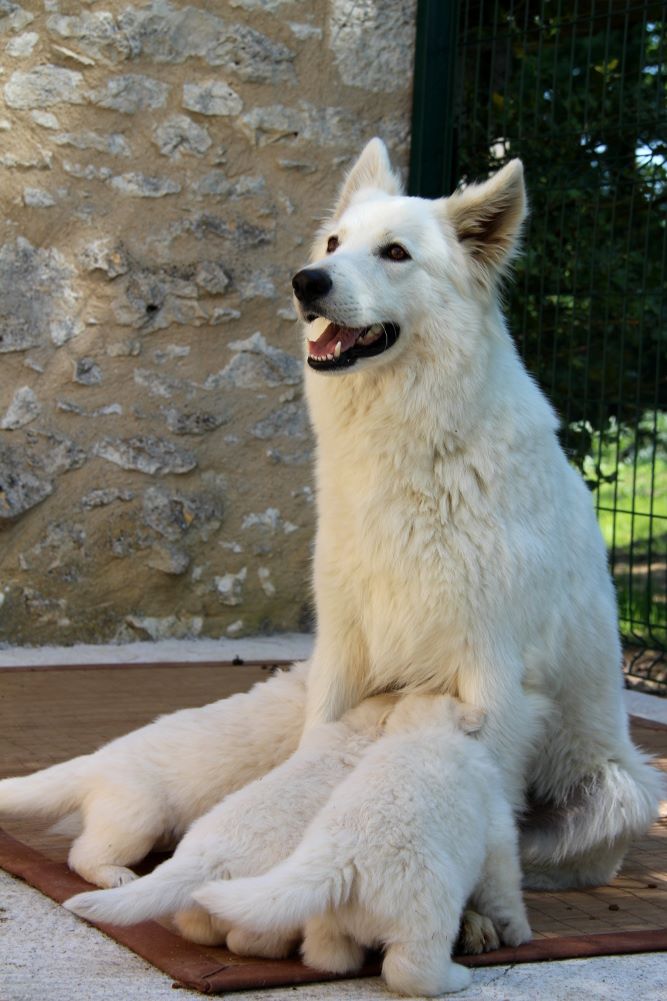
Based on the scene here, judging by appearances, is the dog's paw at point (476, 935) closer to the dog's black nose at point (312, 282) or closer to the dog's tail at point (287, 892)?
the dog's tail at point (287, 892)

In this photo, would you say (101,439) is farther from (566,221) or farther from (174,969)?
(174,969)

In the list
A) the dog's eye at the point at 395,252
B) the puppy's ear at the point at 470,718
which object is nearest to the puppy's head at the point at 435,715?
the puppy's ear at the point at 470,718

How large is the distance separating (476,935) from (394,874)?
0.40m

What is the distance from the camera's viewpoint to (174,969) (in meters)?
2.83

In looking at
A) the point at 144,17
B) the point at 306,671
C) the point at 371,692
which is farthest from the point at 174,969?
the point at 144,17

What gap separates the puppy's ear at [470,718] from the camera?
→ 10.8 feet

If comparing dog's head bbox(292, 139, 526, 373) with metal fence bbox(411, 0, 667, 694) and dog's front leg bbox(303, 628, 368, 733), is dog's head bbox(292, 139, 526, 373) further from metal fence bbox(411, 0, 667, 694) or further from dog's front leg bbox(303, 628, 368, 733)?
metal fence bbox(411, 0, 667, 694)

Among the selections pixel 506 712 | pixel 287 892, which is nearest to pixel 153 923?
pixel 287 892

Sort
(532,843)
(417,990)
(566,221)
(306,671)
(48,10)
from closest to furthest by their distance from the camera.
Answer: (417,990) → (532,843) → (306,671) → (48,10) → (566,221)

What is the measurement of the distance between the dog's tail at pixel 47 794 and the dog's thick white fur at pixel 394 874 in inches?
32.8

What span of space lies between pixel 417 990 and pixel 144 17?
5.12 metres

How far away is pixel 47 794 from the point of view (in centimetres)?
346

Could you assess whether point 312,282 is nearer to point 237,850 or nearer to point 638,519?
point 237,850

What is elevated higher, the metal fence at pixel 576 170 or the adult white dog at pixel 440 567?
the metal fence at pixel 576 170
